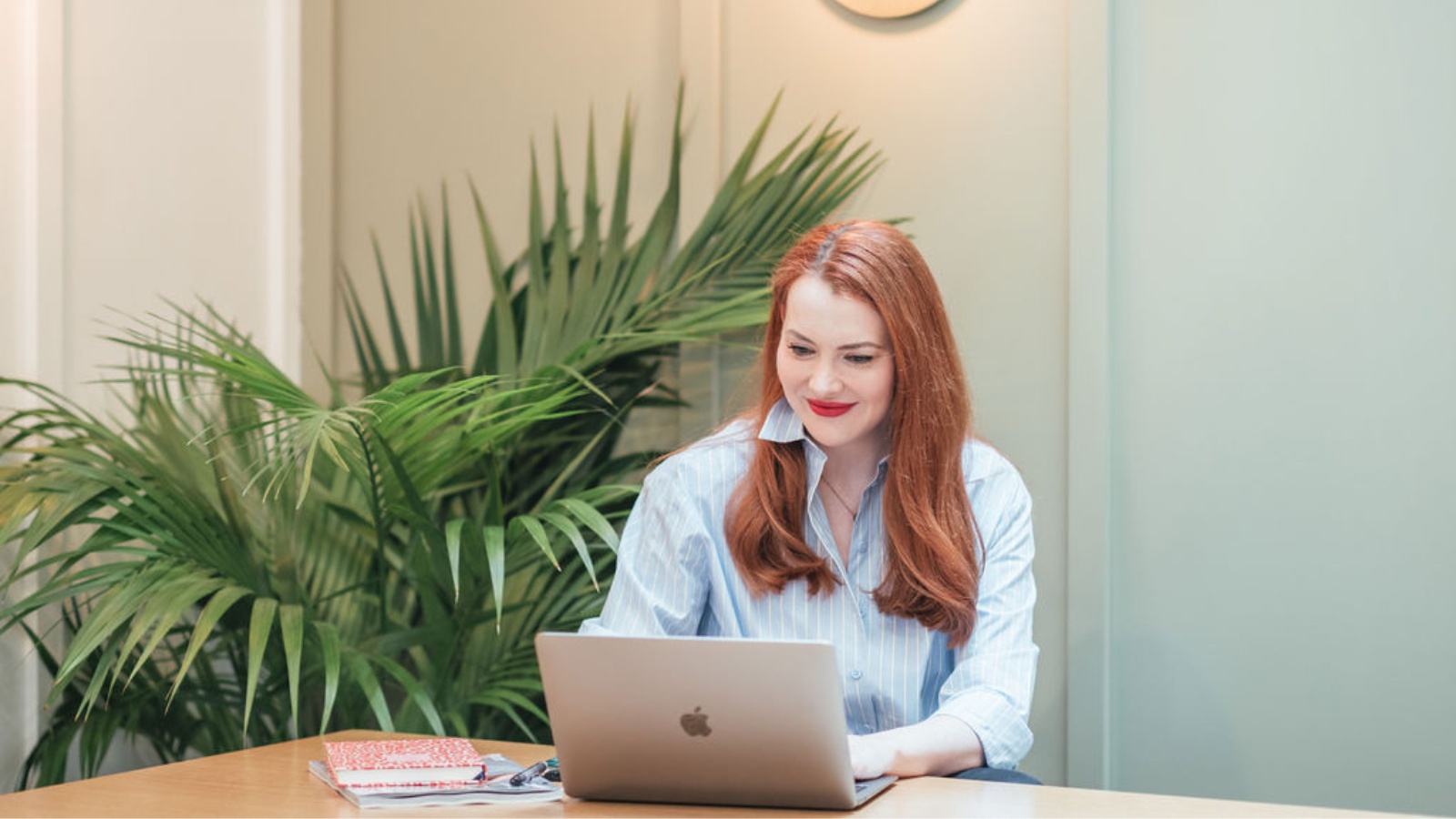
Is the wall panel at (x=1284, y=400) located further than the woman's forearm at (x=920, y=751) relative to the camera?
Yes

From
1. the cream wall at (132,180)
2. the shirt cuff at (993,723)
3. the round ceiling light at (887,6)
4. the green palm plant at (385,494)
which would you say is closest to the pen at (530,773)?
the shirt cuff at (993,723)

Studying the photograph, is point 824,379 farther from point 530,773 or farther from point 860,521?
point 530,773

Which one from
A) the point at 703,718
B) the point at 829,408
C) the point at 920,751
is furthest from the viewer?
the point at 829,408

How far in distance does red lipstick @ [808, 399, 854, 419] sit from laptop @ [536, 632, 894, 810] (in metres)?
0.68

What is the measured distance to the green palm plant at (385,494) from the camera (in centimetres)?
235

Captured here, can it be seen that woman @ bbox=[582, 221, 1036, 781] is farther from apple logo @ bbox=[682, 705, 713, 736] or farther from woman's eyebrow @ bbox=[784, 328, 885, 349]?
apple logo @ bbox=[682, 705, 713, 736]

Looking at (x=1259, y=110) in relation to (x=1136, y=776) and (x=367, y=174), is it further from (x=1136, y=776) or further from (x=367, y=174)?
(x=367, y=174)

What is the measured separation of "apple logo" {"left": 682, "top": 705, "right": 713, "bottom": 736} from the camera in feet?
4.58

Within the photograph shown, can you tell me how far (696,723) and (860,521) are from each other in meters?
0.74

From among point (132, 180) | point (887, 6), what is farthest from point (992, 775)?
point (132, 180)

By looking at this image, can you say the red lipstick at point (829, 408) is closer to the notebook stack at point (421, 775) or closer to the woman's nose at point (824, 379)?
the woman's nose at point (824, 379)

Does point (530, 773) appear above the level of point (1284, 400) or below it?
below

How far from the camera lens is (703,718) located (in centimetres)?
140

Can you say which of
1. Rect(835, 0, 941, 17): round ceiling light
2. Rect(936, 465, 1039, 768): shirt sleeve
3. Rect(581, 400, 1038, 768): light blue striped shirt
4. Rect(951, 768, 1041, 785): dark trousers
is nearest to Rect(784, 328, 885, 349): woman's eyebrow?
Rect(581, 400, 1038, 768): light blue striped shirt
